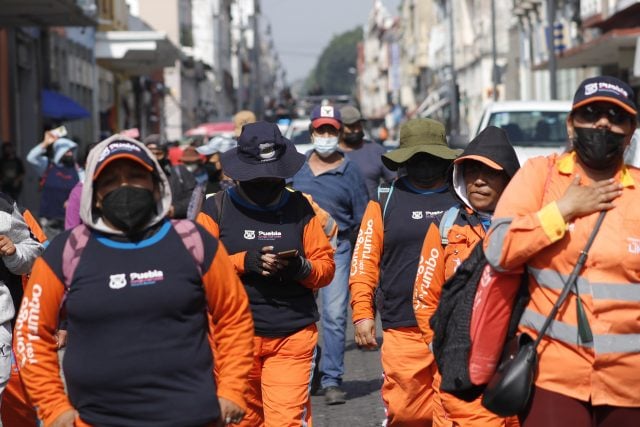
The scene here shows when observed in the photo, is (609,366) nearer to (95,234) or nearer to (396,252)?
(95,234)

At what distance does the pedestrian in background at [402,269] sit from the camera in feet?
23.2

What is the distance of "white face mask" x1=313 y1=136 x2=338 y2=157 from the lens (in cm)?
1016

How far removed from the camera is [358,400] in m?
9.92

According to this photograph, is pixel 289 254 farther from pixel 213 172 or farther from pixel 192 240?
pixel 213 172

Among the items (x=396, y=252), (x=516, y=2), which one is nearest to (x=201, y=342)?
(x=396, y=252)

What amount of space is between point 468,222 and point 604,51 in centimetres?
2642

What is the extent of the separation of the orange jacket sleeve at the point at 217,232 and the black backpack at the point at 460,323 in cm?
180

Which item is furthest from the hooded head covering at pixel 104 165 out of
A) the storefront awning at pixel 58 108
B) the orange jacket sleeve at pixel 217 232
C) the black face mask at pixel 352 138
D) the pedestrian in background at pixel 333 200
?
the storefront awning at pixel 58 108

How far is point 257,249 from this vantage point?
657 cm

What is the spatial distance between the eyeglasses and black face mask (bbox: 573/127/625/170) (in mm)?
39

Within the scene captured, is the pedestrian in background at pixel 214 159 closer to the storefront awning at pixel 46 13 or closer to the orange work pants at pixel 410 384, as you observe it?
the orange work pants at pixel 410 384

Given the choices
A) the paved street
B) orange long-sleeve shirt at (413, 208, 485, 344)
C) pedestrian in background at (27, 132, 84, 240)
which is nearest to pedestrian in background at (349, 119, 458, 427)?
orange long-sleeve shirt at (413, 208, 485, 344)

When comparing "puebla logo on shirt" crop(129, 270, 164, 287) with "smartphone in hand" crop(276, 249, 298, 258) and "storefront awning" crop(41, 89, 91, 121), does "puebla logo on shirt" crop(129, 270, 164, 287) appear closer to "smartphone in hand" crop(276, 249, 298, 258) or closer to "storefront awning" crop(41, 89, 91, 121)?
"smartphone in hand" crop(276, 249, 298, 258)

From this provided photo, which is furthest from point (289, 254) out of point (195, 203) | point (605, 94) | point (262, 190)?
point (195, 203)
